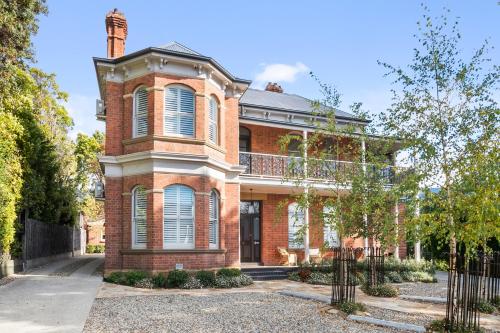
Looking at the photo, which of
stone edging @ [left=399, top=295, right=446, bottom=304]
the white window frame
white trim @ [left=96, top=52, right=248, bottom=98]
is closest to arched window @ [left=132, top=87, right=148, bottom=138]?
white trim @ [left=96, top=52, right=248, bottom=98]

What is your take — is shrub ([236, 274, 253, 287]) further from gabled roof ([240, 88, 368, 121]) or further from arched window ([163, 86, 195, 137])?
gabled roof ([240, 88, 368, 121])

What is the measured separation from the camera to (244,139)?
21062mm

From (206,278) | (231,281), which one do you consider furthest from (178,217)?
(231,281)

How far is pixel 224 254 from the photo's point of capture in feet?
55.2

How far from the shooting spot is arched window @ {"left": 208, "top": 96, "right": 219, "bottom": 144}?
56.1 feet

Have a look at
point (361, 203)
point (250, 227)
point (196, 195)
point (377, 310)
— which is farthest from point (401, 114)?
point (250, 227)

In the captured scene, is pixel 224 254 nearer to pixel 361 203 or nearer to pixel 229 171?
pixel 229 171

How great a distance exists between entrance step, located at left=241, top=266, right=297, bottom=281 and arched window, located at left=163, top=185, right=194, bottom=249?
3121mm

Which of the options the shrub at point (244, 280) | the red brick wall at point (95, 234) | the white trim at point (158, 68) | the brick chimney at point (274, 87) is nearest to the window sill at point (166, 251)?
the shrub at point (244, 280)

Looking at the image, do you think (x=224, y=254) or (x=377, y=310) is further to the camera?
(x=224, y=254)

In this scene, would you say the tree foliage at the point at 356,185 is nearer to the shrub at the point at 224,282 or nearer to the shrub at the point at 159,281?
the shrub at the point at 224,282

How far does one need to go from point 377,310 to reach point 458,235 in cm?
354

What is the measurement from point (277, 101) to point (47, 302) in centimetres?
1484

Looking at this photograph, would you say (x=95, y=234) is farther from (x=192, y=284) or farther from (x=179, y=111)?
(x=192, y=284)
